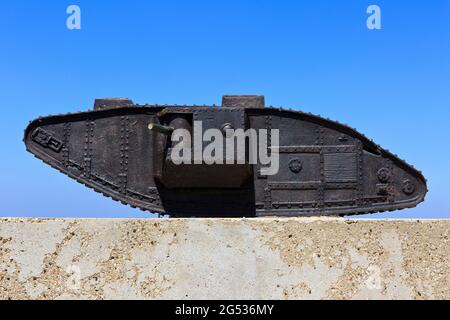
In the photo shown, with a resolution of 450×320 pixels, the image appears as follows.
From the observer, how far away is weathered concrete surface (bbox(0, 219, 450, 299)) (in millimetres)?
3846

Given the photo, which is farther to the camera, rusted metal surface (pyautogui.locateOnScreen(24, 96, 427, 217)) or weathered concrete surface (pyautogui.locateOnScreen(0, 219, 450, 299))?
rusted metal surface (pyautogui.locateOnScreen(24, 96, 427, 217))

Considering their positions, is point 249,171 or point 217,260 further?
point 249,171

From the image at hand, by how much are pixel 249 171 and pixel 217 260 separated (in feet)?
8.12

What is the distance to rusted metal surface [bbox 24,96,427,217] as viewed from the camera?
645 centimetres

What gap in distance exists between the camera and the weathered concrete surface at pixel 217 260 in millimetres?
3846

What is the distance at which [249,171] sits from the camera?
6.32m

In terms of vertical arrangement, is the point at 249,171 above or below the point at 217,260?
above

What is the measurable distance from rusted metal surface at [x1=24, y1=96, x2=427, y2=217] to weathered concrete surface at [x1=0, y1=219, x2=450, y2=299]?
2382mm

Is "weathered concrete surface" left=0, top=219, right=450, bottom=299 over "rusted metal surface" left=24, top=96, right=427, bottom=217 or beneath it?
beneath
